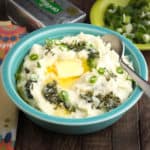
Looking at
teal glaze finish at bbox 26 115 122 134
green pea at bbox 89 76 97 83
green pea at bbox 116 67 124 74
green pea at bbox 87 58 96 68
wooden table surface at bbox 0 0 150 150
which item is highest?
green pea at bbox 87 58 96 68

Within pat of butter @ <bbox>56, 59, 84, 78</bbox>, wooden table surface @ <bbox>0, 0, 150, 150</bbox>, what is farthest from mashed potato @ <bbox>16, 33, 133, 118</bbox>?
wooden table surface @ <bbox>0, 0, 150, 150</bbox>

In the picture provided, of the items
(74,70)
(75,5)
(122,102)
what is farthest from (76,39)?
(75,5)

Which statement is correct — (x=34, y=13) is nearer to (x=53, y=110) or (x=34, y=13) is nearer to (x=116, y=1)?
(x=116, y=1)

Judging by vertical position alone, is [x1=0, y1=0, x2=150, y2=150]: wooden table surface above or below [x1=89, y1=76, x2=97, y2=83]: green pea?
below

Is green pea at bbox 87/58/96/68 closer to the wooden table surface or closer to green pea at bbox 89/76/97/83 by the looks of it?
green pea at bbox 89/76/97/83

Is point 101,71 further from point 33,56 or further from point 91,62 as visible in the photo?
point 33,56

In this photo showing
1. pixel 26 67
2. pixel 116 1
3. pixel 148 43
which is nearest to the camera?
pixel 26 67

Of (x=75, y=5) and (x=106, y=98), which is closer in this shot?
(x=106, y=98)
